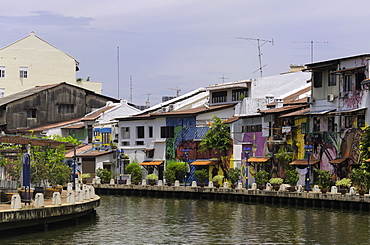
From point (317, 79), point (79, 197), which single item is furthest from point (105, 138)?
point (79, 197)

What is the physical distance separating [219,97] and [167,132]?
6470 mm

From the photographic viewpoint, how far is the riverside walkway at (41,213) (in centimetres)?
4038

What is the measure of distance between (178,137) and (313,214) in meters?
34.0

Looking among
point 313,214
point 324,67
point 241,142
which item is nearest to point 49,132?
point 241,142

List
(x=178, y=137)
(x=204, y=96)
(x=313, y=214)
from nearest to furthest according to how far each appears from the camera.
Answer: (x=313, y=214) < (x=178, y=137) < (x=204, y=96)

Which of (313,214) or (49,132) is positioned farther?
(49,132)

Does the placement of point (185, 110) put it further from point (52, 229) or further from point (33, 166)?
point (52, 229)

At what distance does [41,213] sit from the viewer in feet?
141

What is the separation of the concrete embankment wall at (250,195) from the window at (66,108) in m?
26.2

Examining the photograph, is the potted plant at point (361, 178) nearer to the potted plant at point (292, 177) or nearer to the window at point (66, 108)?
the potted plant at point (292, 177)

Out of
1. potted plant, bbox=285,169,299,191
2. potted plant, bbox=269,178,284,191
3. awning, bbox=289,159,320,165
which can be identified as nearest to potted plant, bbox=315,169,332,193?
awning, bbox=289,159,320,165

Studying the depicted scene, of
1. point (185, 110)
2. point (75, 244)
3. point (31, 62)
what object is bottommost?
point (75, 244)

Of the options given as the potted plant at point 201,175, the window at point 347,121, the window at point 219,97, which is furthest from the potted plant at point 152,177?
the window at point 347,121

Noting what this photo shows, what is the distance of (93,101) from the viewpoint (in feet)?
361
